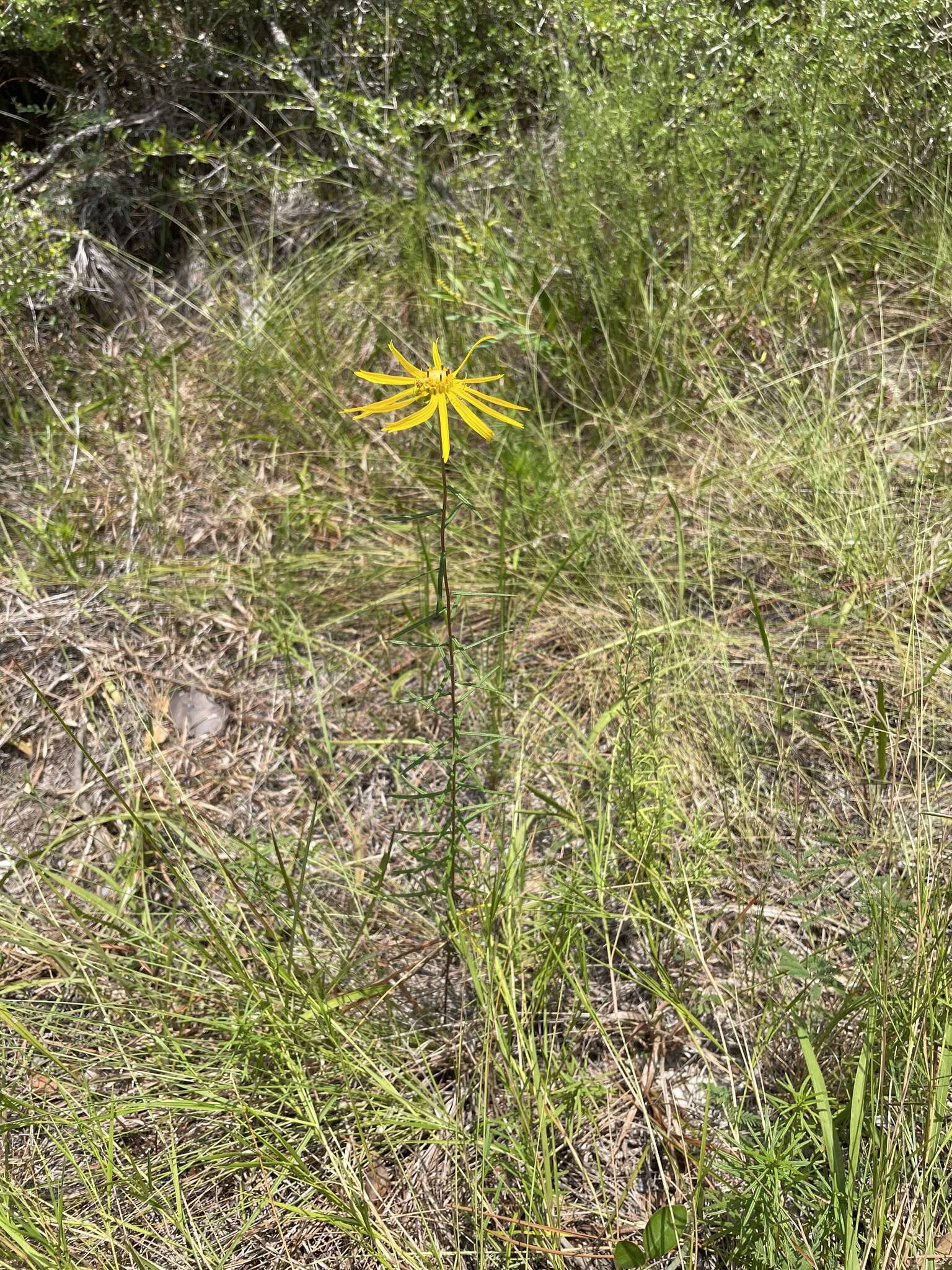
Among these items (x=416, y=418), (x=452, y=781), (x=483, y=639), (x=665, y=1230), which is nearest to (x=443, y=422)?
(x=416, y=418)

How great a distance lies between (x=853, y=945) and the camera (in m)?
1.44

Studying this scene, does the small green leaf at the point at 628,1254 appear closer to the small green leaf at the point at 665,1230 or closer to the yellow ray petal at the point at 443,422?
the small green leaf at the point at 665,1230

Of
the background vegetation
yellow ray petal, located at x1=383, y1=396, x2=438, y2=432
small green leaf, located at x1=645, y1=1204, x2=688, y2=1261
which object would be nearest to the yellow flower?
yellow ray petal, located at x1=383, y1=396, x2=438, y2=432

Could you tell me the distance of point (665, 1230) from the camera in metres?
1.27

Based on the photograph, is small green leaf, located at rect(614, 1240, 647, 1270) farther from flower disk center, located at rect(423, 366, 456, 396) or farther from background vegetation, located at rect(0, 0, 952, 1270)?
flower disk center, located at rect(423, 366, 456, 396)

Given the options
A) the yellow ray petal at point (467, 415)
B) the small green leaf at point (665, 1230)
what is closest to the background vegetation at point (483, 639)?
the small green leaf at point (665, 1230)

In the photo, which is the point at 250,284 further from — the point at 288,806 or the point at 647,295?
the point at 288,806

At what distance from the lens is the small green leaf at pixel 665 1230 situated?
126 centimetres

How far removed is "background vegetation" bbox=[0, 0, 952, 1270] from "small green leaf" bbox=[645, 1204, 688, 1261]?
0.13ft

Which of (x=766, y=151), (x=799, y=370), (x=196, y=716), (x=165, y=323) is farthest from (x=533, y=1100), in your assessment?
(x=165, y=323)

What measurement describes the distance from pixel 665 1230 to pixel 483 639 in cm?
86

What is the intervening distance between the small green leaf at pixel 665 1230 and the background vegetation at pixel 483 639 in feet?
0.13

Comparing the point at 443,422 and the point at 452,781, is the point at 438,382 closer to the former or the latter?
the point at 443,422

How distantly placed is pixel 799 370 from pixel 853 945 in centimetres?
143
